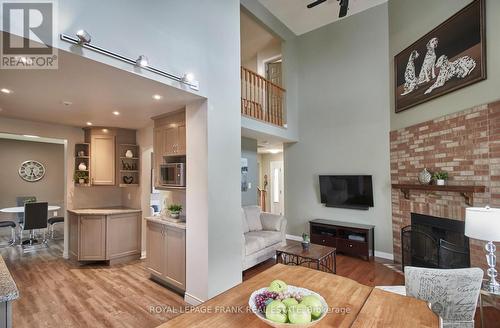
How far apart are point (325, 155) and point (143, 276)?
13.8 ft

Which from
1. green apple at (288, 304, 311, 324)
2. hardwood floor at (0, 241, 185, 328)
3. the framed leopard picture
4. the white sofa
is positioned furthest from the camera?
the white sofa

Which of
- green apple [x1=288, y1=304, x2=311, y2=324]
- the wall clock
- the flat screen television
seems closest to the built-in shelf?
the flat screen television

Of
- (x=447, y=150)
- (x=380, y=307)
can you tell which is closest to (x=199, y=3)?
(x=380, y=307)

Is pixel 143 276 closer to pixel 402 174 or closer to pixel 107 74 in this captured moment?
pixel 107 74

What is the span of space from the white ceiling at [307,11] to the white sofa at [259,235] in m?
4.24

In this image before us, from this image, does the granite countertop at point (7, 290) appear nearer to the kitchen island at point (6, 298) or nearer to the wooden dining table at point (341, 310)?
the kitchen island at point (6, 298)

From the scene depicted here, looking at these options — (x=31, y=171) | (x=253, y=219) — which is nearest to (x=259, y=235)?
(x=253, y=219)

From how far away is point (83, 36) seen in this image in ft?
5.92

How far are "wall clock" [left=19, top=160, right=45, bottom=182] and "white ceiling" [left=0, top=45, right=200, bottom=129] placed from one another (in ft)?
12.4

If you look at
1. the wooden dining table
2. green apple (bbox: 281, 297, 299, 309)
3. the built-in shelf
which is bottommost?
the wooden dining table

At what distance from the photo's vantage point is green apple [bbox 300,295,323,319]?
3.59ft

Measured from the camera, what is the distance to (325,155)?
546 cm

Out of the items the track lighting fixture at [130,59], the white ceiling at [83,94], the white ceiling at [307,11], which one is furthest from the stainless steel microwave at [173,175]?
the white ceiling at [307,11]

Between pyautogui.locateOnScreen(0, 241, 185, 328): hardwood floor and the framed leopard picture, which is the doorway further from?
pyautogui.locateOnScreen(0, 241, 185, 328): hardwood floor
